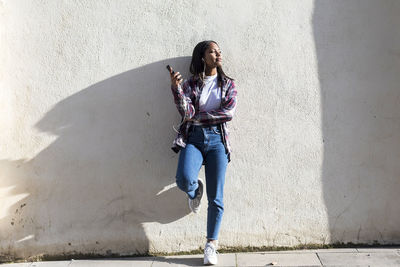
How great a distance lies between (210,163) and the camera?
14.9 ft

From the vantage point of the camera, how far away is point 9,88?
4.89m

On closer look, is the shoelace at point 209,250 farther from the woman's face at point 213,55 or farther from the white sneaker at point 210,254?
the woman's face at point 213,55

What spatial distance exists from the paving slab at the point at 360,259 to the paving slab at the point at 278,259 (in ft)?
0.33

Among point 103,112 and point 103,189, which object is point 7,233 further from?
point 103,112

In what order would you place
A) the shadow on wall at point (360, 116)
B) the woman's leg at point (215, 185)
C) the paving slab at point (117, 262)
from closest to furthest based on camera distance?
the woman's leg at point (215, 185) < the paving slab at point (117, 262) < the shadow on wall at point (360, 116)

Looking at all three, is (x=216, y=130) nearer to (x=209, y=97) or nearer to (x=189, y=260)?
(x=209, y=97)

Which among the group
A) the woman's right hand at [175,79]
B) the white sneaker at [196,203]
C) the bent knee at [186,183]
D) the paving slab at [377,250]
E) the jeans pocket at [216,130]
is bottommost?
the paving slab at [377,250]

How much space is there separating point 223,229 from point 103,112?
65.0 inches

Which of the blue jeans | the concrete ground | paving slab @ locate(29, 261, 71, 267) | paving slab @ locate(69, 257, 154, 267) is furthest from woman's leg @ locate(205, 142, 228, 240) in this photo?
paving slab @ locate(29, 261, 71, 267)

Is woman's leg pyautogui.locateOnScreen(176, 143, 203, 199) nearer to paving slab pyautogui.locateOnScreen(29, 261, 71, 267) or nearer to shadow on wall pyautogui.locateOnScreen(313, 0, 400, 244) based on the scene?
shadow on wall pyautogui.locateOnScreen(313, 0, 400, 244)

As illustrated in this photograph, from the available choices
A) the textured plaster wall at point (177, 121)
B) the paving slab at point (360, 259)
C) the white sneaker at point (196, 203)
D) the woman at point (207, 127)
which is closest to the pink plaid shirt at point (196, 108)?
the woman at point (207, 127)

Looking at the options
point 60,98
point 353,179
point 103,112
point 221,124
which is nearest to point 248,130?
point 221,124

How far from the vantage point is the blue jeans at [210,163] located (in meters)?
4.49

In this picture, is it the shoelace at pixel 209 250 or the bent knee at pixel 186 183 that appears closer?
the bent knee at pixel 186 183
